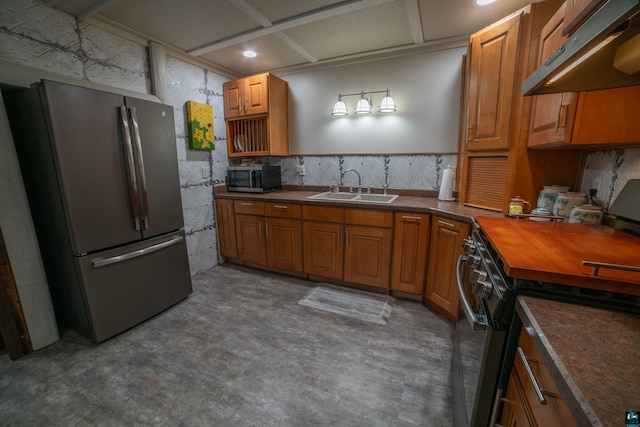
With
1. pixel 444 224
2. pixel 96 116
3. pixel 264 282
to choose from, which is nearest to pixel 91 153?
pixel 96 116

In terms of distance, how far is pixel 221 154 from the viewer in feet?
10.6

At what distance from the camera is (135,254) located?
1.95 meters

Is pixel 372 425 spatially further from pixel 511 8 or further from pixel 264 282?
pixel 511 8

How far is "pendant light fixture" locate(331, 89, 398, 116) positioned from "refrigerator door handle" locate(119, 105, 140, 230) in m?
1.91

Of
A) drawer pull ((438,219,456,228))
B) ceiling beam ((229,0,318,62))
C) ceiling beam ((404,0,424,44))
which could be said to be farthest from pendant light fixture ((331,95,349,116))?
drawer pull ((438,219,456,228))

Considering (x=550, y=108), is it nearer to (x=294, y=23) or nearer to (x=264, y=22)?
(x=294, y=23)

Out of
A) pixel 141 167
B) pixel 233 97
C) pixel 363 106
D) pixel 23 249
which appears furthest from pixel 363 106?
pixel 23 249

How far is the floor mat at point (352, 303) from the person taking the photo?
217 centimetres

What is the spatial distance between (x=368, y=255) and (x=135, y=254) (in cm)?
195

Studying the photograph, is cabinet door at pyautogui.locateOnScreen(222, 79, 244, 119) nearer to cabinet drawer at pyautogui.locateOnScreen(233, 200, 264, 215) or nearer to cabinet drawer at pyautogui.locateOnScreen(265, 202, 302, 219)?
cabinet drawer at pyautogui.locateOnScreen(233, 200, 264, 215)

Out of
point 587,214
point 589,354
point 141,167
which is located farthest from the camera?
point 141,167

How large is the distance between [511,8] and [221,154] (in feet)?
10.1

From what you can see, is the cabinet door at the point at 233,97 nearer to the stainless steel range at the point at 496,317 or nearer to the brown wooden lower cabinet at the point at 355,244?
the brown wooden lower cabinet at the point at 355,244

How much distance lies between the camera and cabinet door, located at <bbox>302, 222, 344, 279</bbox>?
2547 mm
